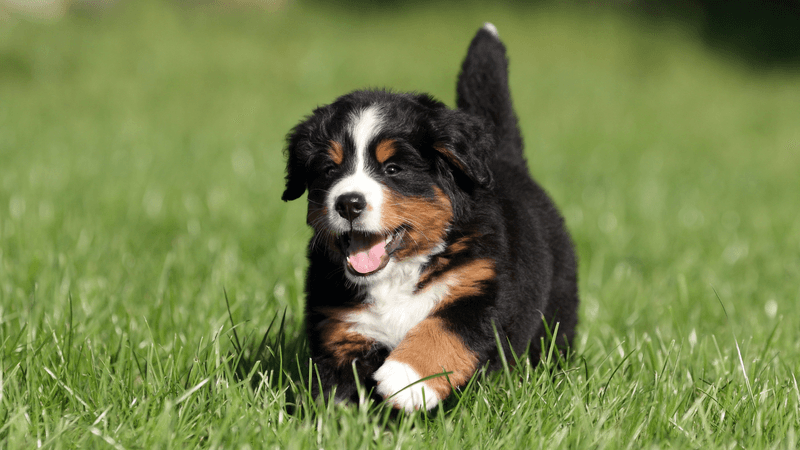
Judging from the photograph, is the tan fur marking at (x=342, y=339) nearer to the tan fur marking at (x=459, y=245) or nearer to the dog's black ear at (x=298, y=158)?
the tan fur marking at (x=459, y=245)

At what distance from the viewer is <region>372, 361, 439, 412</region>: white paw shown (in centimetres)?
216

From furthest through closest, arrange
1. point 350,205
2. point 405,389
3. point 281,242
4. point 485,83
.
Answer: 1. point 281,242
2. point 485,83
3. point 350,205
4. point 405,389

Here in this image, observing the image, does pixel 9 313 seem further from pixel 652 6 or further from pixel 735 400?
pixel 652 6

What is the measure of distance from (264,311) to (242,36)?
11.1 meters

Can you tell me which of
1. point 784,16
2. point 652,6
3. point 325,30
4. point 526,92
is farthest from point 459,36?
point 784,16

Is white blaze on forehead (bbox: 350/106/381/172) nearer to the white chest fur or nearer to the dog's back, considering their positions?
the white chest fur

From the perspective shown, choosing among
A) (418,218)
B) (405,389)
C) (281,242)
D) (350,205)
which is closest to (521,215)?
(418,218)

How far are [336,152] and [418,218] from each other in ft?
1.15

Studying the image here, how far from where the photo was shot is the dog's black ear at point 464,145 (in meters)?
2.41

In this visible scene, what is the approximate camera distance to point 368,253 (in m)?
2.39

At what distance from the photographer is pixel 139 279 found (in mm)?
3887

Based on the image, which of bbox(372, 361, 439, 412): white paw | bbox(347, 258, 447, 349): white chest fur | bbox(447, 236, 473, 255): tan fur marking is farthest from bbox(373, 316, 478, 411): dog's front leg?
bbox(447, 236, 473, 255): tan fur marking

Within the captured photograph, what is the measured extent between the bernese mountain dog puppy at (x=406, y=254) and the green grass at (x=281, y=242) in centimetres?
16

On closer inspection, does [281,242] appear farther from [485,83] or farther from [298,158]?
[298,158]
